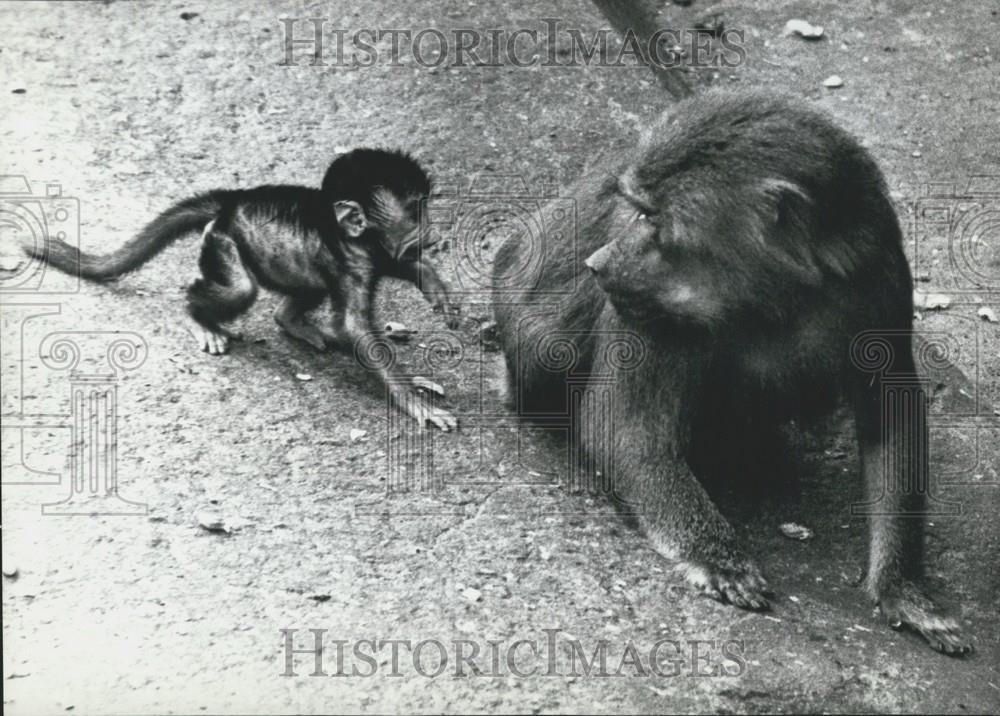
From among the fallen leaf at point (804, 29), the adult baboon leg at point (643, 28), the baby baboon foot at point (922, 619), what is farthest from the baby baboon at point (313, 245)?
the fallen leaf at point (804, 29)

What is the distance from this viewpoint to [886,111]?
7430mm

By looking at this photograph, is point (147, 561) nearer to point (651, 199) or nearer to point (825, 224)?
point (651, 199)

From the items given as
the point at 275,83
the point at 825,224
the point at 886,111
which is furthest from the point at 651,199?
the point at 886,111

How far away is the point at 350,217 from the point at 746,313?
1.72 meters

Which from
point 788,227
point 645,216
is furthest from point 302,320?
point 788,227

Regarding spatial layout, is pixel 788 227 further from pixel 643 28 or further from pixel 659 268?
pixel 643 28

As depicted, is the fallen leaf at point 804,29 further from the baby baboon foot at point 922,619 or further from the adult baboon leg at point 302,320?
the baby baboon foot at point 922,619

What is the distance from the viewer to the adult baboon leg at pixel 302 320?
553 centimetres

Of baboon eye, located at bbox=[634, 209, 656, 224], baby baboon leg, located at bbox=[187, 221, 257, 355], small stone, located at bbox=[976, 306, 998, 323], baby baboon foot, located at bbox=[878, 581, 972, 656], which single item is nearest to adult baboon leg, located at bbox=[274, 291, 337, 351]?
baby baboon leg, located at bbox=[187, 221, 257, 355]

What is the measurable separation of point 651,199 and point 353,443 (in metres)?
1.52

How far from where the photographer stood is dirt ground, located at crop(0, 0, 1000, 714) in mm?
4137

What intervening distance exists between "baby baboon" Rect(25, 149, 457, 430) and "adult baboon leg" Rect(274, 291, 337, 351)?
0.01 m

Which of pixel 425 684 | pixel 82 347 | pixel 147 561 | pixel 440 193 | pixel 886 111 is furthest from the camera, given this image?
pixel 886 111

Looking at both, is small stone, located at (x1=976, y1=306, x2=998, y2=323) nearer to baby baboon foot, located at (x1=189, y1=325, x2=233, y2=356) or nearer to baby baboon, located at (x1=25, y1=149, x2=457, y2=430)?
baby baboon, located at (x1=25, y1=149, x2=457, y2=430)
